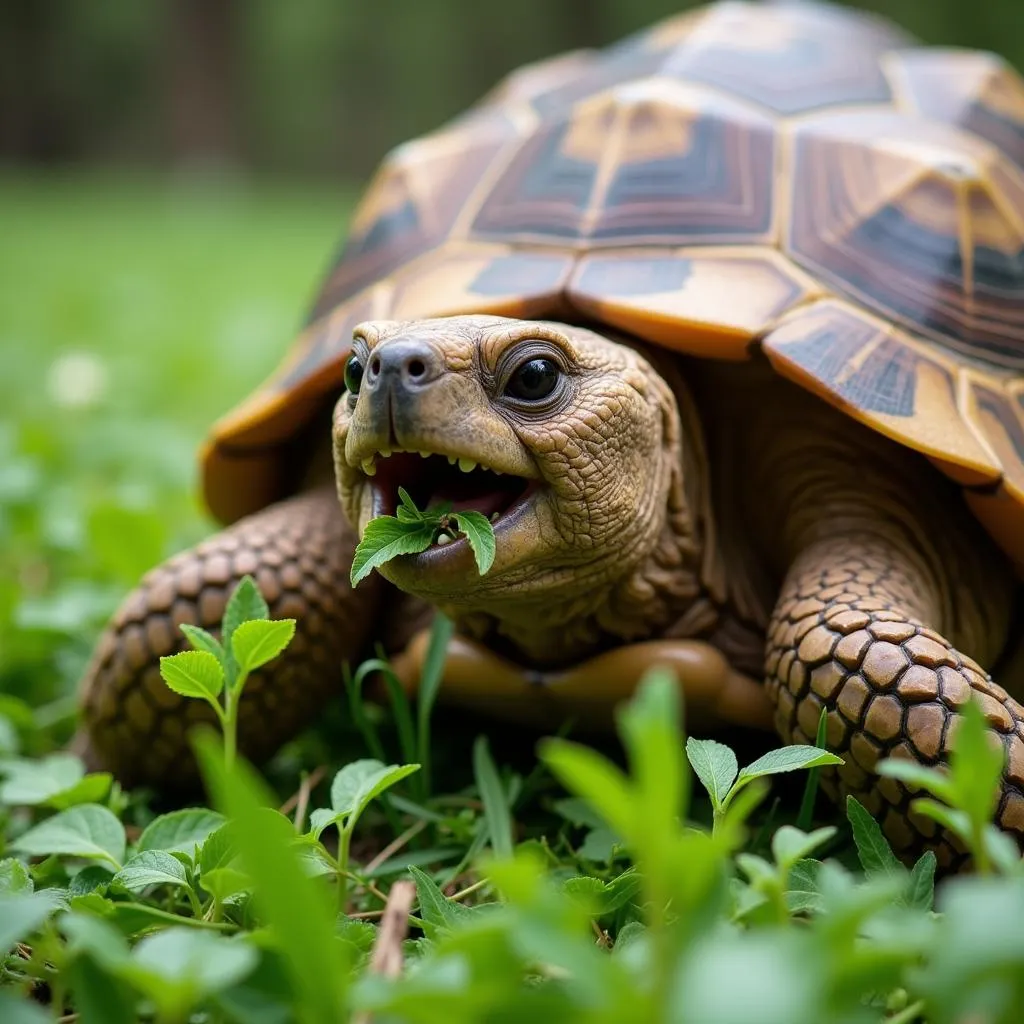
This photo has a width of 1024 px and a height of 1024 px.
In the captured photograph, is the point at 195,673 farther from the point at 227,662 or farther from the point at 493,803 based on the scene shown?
the point at 493,803

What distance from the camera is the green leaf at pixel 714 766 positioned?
1.39m

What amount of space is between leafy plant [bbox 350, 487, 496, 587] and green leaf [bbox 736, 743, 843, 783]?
17.4 inches

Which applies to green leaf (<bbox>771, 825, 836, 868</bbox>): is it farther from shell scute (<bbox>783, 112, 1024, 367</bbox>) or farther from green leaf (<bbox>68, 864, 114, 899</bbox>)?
shell scute (<bbox>783, 112, 1024, 367</bbox>)

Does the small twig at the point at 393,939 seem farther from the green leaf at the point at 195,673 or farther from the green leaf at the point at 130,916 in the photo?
the green leaf at the point at 195,673

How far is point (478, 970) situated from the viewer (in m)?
0.98

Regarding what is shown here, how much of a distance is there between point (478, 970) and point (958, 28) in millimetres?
20994

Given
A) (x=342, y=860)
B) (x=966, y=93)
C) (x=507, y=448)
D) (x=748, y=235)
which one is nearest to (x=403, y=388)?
(x=507, y=448)

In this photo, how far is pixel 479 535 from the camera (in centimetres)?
158

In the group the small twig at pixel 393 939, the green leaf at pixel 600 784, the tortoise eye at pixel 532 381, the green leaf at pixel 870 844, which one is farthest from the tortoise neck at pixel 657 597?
the green leaf at pixel 600 784

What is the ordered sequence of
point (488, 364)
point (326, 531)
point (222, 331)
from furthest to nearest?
point (222, 331) < point (326, 531) < point (488, 364)

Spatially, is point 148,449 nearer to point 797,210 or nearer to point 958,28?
point 797,210

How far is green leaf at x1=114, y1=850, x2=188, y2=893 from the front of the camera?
144 cm

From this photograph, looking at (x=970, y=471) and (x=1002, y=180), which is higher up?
(x=1002, y=180)

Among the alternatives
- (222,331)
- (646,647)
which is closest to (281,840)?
(646,647)
